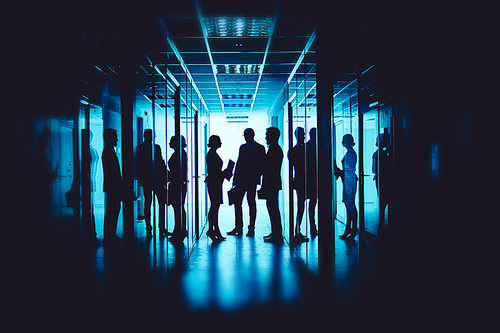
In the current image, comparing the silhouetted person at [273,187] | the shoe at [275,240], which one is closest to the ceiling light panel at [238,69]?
the silhouetted person at [273,187]

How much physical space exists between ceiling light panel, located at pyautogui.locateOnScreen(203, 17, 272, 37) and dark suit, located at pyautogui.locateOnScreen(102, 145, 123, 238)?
7.95ft

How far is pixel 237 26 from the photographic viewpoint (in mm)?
5203

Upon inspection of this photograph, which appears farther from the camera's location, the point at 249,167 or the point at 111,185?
the point at 249,167

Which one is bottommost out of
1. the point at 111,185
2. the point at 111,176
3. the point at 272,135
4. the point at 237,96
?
the point at 111,185

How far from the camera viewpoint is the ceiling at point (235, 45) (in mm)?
4707

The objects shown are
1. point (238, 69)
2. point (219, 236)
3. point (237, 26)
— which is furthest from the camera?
point (238, 69)

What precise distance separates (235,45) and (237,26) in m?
0.86

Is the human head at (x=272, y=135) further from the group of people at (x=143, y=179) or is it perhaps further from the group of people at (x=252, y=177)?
the group of people at (x=143, y=179)

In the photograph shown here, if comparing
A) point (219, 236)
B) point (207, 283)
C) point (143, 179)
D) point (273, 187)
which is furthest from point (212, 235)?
point (207, 283)

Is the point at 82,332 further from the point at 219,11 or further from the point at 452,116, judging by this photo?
the point at 452,116

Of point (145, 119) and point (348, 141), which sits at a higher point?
point (145, 119)

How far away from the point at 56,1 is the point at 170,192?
3461 millimetres

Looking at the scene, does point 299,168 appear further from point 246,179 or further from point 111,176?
point 111,176

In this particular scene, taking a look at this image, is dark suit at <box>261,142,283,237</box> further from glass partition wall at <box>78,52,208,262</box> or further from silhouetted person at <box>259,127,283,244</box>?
glass partition wall at <box>78,52,208,262</box>
